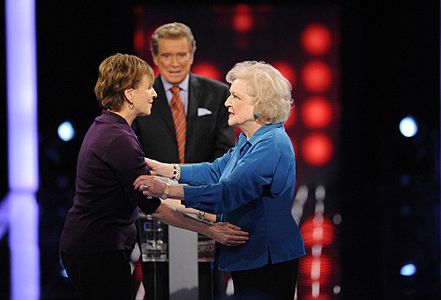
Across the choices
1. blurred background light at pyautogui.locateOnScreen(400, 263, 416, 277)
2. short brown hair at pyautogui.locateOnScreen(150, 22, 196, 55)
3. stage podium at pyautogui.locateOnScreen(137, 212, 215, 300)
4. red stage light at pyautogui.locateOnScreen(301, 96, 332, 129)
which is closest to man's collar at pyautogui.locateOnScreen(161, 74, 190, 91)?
short brown hair at pyautogui.locateOnScreen(150, 22, 196, 55)

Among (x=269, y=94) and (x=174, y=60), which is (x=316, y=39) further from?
(x=269, y=94)

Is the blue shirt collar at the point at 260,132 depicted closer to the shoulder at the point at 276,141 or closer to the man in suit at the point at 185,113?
the shoulder at the point at 276,141

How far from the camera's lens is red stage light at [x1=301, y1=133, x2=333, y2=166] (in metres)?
10.5

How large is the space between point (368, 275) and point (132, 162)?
285 centimetres

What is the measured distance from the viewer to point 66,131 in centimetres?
→ 998

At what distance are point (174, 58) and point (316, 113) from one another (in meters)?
6.57

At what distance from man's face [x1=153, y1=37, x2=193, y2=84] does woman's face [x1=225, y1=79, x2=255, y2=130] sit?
0.82 metres

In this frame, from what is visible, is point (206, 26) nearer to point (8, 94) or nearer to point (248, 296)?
point (8, 94)

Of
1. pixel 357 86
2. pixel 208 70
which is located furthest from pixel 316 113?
pixel 208 70

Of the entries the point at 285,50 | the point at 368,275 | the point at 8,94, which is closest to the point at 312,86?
the point at 285,50

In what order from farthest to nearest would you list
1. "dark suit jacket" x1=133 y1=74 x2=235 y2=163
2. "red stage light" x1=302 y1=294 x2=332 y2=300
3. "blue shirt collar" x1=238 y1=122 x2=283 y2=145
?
"red stage light" x1=302 y1=294 x2=332 y2=300, "dark suit jacket" x1=133 y1=74 x2=235 y2=163, "blue shirt collar" x1=238 y1=122 x2=283 y2=145

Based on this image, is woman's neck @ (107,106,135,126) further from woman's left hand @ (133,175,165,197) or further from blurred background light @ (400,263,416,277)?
blurred background light @ (400,263,416,277)

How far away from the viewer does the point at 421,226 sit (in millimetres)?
7473

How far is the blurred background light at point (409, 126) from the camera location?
999cm
